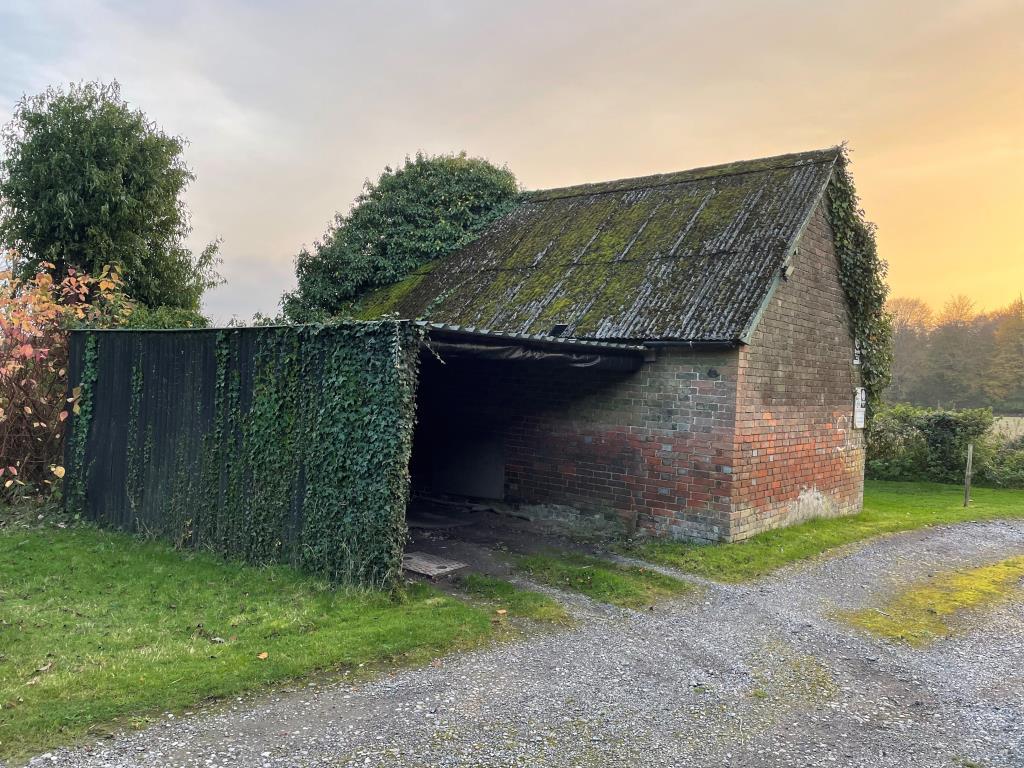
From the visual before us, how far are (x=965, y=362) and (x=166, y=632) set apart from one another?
4020cm

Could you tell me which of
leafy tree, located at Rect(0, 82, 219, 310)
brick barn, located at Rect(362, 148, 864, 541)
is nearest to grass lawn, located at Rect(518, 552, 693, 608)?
brick barn, located at Rect(362, 148, 864, 541)

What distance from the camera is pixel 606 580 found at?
24.8 ft

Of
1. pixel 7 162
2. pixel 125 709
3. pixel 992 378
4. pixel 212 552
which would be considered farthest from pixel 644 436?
pixel 992 378

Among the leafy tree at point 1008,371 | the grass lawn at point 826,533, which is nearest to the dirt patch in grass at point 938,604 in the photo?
the grass lawn at point 826,533

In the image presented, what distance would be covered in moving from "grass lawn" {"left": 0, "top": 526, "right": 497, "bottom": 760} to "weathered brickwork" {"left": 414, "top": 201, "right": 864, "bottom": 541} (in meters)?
3.57

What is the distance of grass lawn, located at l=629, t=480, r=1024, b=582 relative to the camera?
8.55m

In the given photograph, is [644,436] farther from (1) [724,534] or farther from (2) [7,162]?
(2) [7,162]

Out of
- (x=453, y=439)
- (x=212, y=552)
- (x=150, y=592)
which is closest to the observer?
(x=150, y=592)

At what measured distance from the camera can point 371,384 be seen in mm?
6992

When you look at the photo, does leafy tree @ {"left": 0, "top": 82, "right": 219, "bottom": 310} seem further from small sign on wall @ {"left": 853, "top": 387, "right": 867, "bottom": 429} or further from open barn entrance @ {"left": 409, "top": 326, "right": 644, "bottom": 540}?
small sign on wall @ {"left": 853, "top": 387, "right": 867, "bottom": 429}

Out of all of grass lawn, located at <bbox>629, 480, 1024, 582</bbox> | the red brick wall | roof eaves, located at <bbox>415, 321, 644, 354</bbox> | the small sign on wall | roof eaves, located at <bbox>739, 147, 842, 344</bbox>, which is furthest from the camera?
the small sign on wall

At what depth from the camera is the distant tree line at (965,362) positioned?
3400cm

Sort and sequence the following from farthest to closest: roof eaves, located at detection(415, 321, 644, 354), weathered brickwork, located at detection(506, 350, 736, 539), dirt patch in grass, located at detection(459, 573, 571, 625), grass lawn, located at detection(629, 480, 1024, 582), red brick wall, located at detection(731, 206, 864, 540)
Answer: red brick wall, located at detection(731, 206, 864, 540) < weathered brickwork, located at detection(506, 350, 736, 539) < grass lawn, located at detection(629, 480, 1024, 582) < roof eaves, located at detection(415, 321, 644, 354) < dirt patch in grass, located at detection(459, 573, 571, 625)

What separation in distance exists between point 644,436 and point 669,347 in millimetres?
1288
